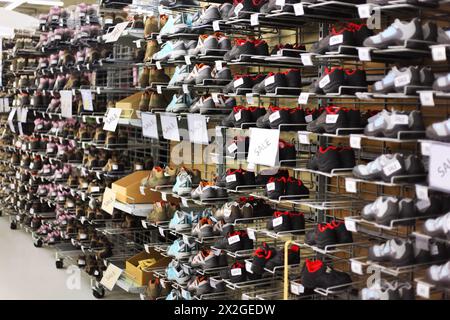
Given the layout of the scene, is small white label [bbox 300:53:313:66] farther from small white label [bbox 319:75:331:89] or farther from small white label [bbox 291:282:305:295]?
small white label [bbox 291:282:305:295]

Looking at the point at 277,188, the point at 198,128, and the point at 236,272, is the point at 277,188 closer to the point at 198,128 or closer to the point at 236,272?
the point at 236,272

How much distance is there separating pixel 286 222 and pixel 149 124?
5.95 feet

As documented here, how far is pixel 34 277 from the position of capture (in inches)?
230

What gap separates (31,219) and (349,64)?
531 centimetres

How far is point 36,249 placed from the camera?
23.0 ft

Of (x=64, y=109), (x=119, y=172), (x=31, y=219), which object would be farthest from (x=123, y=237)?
(x=31, y=219)

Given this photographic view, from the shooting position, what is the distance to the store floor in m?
5.28

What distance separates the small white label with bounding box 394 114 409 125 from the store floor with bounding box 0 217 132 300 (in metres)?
3.41

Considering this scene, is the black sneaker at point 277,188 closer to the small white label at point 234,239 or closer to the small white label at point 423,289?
the small white label at point 234,239

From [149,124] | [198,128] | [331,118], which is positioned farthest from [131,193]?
[331,118]

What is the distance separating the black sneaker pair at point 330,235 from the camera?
3.05 meters

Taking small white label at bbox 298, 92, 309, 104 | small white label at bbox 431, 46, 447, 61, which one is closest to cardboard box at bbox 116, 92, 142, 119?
small white label at bbox 298, 92, 309, 104

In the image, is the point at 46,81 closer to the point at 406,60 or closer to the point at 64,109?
the point at 64,109

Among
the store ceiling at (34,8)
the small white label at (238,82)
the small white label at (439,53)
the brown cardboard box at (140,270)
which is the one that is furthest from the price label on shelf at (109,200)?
the store ceiling at (34,8)
